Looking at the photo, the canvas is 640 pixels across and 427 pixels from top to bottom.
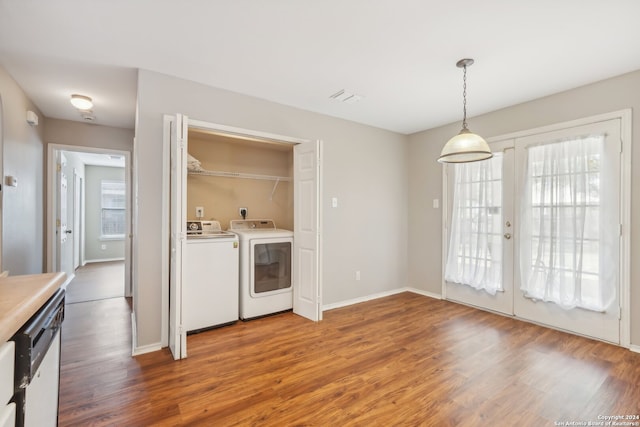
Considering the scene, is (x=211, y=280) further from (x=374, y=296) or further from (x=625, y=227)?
(x=625, y=227)

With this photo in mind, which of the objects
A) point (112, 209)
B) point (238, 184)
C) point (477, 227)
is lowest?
point (477, 227)

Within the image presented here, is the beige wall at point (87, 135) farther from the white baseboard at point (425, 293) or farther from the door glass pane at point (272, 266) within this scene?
the white baseboard at point (425, 293)

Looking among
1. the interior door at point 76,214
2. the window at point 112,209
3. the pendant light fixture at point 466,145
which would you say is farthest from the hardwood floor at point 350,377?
the window at point 112,209

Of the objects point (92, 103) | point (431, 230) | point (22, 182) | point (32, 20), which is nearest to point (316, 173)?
point (431, 230)

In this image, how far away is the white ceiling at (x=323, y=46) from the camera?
1.89m

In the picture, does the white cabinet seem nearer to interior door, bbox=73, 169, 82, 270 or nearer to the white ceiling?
the white ceiling

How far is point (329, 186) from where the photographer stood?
3.91 m

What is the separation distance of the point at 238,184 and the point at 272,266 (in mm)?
1279

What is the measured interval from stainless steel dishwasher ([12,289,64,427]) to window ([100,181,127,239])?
780 centimetres

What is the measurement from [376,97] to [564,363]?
307cm

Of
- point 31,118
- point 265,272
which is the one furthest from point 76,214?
point 265,272

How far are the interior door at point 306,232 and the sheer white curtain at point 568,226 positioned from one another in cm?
239

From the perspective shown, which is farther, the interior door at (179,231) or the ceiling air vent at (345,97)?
the ceiling air vent at (345,97)

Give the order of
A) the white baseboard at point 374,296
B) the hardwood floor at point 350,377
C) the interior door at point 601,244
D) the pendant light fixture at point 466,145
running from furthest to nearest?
the white baseboard at point 374,296 < the interior door at point 601,244 < the pendant light fixture at point 466,145 < the hardwood floor at point 350,377
